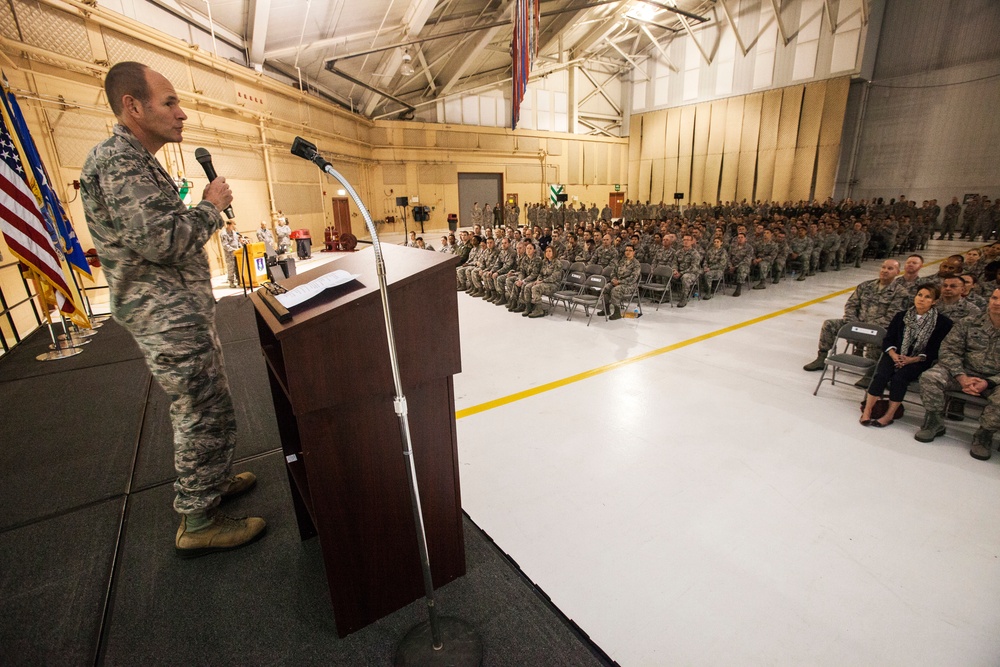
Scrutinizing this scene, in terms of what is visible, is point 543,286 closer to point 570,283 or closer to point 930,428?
point 570,283

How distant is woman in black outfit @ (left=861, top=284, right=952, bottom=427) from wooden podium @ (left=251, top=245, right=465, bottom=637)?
12.5 feet

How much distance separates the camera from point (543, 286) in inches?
287

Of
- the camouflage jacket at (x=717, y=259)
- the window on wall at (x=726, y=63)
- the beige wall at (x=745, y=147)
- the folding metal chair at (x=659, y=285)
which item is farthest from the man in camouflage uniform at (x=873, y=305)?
the window on wall at (x=726, y=63)

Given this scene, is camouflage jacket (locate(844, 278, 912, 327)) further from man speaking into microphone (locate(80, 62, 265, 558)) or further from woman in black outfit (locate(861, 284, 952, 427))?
man speaking into microphone (locate(80, 62, 265, 558))

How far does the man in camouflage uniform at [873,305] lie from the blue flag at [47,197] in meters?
9.02

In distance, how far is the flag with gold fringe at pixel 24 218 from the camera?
445cm

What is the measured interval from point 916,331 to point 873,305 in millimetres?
982

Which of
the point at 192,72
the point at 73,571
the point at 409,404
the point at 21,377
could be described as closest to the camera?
the point at 409,404

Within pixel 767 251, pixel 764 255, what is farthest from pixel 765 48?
pixel 764 255

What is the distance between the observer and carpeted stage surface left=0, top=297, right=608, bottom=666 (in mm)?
1758

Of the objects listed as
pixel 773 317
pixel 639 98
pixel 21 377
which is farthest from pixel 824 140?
pixel 21 377

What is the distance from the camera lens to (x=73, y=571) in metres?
2.16

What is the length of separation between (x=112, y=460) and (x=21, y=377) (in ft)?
9.01

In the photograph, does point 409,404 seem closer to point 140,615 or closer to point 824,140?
point 140,615
